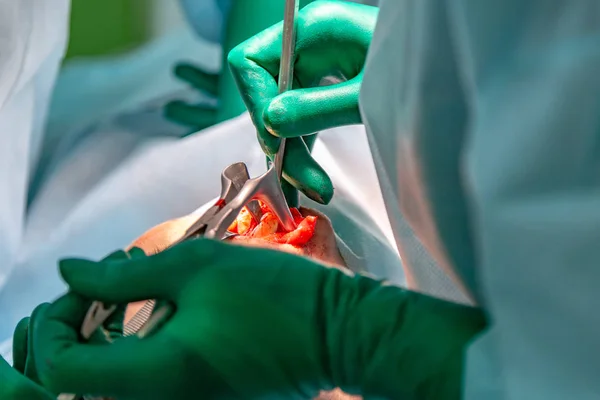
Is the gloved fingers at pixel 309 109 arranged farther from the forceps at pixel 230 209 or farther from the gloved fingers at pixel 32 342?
the gloved fingers at pixel 32 342

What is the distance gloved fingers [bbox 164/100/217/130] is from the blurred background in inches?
9.2

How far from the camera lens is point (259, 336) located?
436 mm

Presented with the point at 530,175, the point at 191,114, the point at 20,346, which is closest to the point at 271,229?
the point at 20,346

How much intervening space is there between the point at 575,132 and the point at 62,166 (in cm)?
111

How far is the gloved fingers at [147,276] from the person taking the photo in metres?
0.45

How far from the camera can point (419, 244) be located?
54cm

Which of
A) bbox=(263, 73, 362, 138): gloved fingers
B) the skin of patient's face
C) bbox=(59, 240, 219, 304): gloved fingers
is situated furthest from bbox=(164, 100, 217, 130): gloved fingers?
bbox=(59, 240, 219, 304): gloved fingers

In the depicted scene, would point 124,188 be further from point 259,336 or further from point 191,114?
point 259,336

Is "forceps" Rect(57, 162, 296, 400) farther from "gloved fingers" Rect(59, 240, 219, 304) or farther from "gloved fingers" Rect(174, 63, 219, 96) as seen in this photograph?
"gloved fingers" Rect(174, 63, 219, 96)

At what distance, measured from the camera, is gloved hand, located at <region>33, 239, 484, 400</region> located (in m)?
0.42

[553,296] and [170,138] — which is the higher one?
[553,296]

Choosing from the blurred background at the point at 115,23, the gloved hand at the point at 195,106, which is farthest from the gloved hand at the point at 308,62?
the blurred background at the point at 115,23

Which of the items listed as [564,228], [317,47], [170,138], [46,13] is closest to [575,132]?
[564,228]

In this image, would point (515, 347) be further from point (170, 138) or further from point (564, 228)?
point (170, 138)
